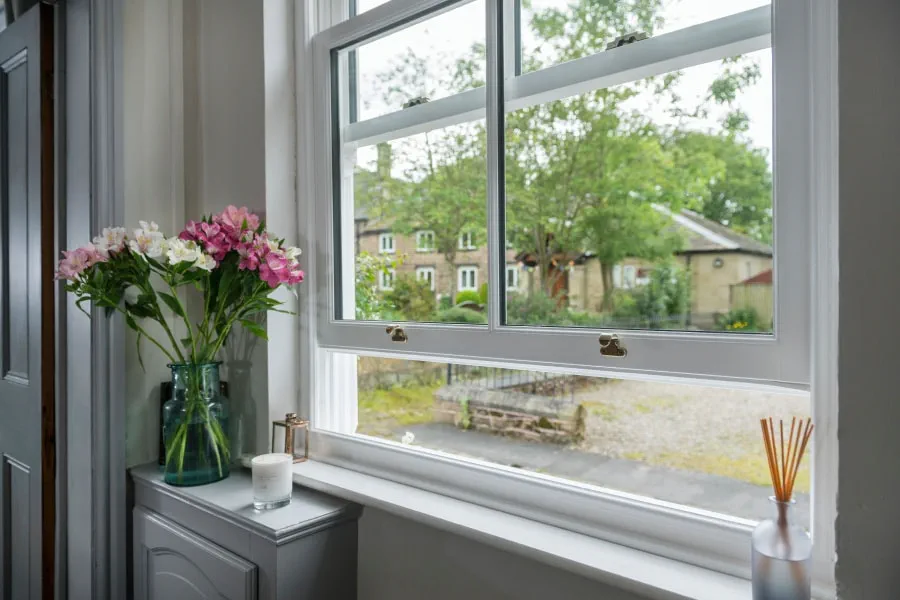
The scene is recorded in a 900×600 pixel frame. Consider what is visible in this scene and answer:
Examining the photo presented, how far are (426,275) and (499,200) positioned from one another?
259mm

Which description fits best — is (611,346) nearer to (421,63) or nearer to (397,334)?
(397,334)

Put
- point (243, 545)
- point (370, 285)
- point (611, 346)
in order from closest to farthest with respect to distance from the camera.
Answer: point (611, 346) < point (243, 545) < point (370, 285)

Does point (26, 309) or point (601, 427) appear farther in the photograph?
point (26, 309)

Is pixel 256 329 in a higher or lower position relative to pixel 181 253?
lower

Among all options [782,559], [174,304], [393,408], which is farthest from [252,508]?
[782,559]

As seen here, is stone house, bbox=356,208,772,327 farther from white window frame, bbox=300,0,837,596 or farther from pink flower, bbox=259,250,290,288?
pink flower, bbox=259,250,290,288

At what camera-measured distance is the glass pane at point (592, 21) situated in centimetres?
89

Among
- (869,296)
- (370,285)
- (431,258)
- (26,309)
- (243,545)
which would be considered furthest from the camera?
(26,309)

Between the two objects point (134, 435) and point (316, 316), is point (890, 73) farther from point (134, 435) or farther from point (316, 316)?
point (134, 435)

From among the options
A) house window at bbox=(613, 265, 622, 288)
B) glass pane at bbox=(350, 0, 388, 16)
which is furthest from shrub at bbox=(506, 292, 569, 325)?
glass pane at bbox=(350, 0, 388, 16)

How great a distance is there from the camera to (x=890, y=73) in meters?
0.58

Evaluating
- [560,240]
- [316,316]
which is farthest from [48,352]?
[560,240]

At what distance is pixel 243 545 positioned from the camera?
1.14 meters

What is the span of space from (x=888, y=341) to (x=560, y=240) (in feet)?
1.72
